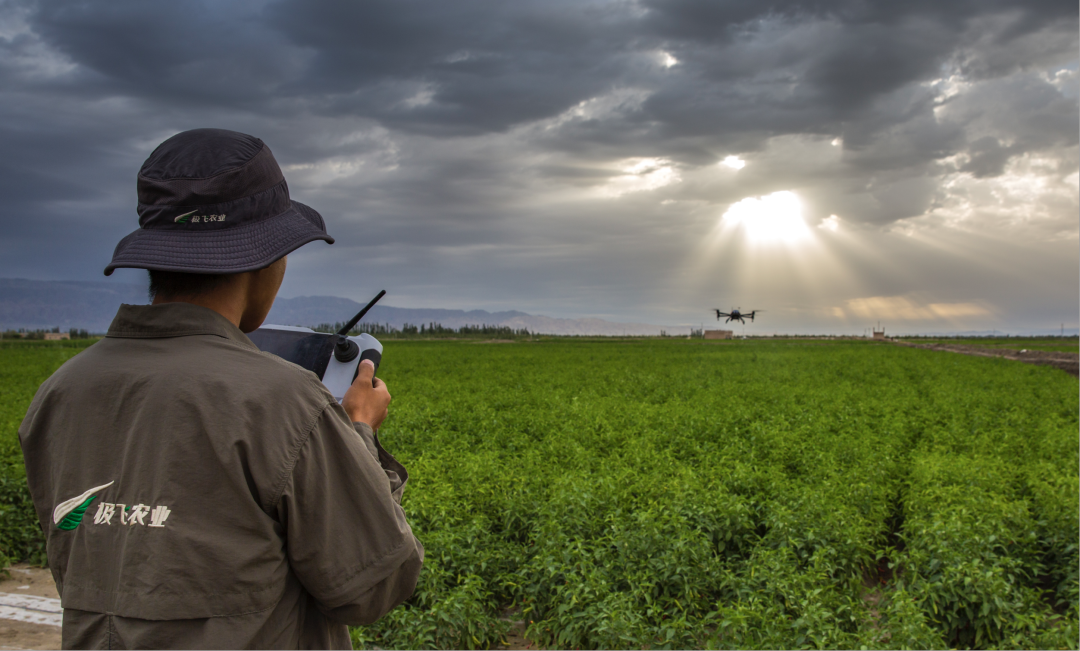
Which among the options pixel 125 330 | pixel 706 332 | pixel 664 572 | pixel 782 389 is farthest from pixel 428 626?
pixel 706 332

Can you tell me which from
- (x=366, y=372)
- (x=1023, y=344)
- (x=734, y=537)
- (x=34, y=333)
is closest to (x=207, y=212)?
(x=366, y=372)

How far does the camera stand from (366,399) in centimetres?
179

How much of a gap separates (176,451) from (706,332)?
486 feet

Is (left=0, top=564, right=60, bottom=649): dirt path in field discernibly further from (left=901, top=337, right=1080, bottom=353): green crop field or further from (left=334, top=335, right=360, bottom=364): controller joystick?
(left=901, top=337, right=1080, bottom=353): green crop field

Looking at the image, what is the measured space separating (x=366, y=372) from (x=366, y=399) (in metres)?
0.08

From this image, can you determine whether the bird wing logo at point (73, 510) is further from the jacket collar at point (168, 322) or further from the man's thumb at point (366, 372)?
the man's thumb at point (366, 372)

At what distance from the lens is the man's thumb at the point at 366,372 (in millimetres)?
1814

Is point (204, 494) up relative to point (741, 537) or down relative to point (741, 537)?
up

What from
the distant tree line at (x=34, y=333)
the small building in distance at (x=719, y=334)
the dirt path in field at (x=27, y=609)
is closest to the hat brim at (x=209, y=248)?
the dirt path in field at (x=27, y=609)

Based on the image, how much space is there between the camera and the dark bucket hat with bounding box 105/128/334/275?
147cm

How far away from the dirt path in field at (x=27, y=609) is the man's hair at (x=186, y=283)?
5.26 m

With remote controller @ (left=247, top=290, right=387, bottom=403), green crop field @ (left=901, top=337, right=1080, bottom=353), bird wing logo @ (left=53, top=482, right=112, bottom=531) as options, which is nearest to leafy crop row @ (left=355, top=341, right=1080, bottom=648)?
remote controller @ (left=247, top=290, right=387, bottom=403)

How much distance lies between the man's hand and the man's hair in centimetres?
44

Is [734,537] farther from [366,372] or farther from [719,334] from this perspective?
[719,334]
